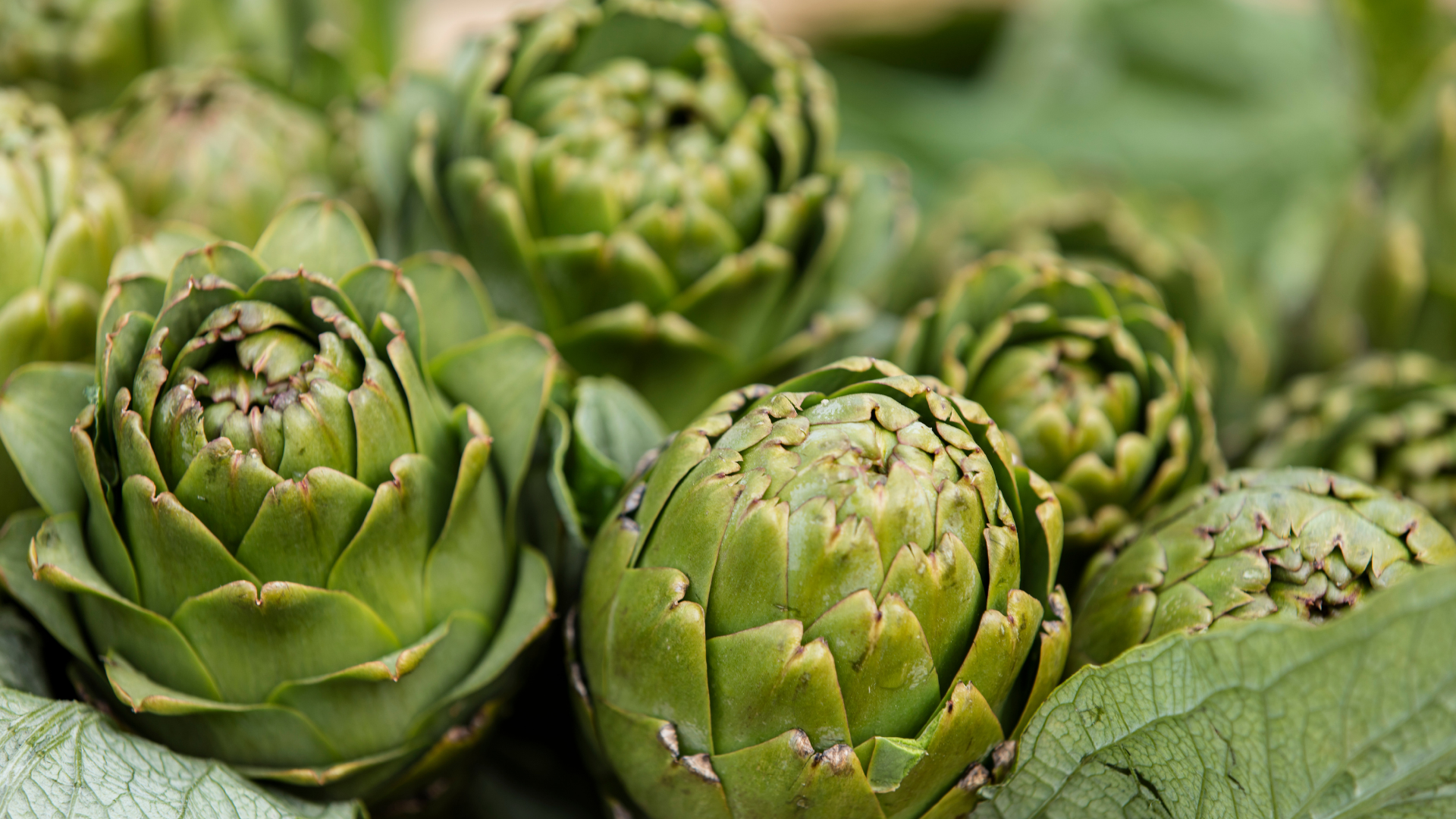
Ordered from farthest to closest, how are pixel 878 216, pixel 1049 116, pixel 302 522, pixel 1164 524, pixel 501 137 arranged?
pixel 1049 116 < pixel 878 216 < pixel 501 137 < pixel 1164 524 < pixel 302 522

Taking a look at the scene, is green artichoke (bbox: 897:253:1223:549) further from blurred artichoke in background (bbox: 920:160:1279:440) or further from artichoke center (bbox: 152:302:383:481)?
artichoke center (bbox: 152:302:383:481)

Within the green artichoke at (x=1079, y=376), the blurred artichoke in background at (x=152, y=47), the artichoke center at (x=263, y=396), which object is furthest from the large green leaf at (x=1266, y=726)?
the blurred artichoke in background at (x=152, y=47)

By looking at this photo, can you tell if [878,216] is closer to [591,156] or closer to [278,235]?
[591,156]

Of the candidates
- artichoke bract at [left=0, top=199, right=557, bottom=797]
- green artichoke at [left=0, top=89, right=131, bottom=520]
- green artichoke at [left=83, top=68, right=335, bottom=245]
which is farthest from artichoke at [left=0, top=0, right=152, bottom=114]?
artichoke bract at [left=0, top=199, right=557, bottom=797]

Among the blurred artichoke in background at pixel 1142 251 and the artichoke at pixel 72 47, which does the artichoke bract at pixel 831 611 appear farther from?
the artichoke at pixel 72 47

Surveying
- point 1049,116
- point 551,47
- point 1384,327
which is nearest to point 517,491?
point 551,47

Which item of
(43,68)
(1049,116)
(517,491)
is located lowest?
(1049,116)

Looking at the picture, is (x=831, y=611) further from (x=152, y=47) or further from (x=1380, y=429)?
(x=152, y=47)
